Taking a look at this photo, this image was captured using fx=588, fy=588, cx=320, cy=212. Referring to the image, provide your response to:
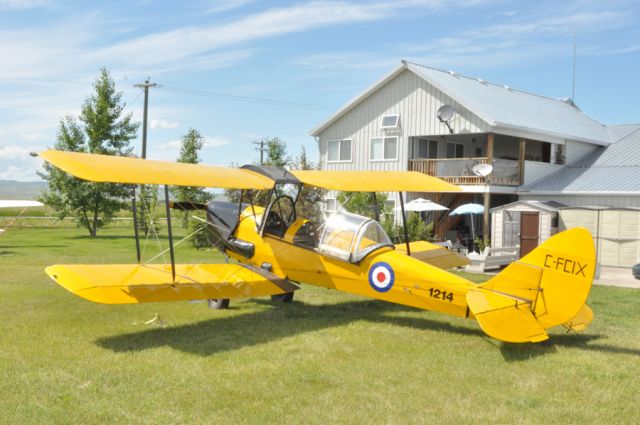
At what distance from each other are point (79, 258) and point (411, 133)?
45.9ft

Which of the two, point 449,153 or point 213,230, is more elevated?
point 449,153

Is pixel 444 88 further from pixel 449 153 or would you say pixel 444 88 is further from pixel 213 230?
pixel 213 230

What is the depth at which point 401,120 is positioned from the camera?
25391 mm

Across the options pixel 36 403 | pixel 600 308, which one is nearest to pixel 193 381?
pixel 36 403

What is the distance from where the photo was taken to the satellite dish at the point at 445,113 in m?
23.4

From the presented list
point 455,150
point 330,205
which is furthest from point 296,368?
point 455,150

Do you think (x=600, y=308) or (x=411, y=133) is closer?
(x=600, y=308)

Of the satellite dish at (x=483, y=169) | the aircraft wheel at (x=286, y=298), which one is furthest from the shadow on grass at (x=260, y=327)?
the satellite dish at (x=483, y=169)

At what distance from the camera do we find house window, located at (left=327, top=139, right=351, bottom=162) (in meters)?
27.1

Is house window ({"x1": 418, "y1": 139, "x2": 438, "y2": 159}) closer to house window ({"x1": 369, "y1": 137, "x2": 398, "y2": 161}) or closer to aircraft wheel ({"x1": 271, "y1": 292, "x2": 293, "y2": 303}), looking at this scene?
house window ({"x1": 369, "y1": 137, "x2": 398, "y2": 161})

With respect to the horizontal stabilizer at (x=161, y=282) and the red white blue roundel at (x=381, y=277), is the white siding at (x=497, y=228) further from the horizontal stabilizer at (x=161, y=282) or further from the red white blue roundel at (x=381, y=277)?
the horizontal stabilizer at (x=161, y=282)

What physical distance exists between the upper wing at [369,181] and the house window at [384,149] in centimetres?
1320

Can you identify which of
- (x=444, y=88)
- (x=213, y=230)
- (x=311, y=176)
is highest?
(x=444, y=88)

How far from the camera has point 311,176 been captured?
10422mm
